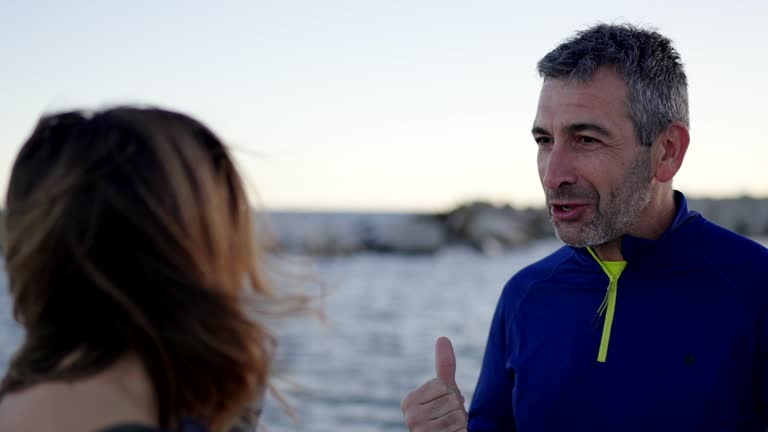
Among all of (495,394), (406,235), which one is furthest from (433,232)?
(495,394)

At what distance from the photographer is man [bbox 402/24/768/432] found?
7.16ft

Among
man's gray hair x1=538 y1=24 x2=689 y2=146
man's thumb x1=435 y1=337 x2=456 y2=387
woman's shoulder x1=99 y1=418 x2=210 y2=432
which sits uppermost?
man's gray hair x1=538 y1=24 x2=689 y2=146

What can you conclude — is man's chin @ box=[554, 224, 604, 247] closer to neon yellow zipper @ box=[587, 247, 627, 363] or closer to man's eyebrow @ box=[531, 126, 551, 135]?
neon yellow zipper @ box=[587, 247, 627, 363]

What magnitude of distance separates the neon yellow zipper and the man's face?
0.09m

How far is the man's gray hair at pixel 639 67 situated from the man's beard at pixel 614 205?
10 centimetres

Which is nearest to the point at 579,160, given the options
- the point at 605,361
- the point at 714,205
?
the point at 605,361

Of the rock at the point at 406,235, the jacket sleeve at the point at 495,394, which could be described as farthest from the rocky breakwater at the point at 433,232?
the jacket sleeve at the point at 495,394

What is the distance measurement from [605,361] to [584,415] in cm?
16

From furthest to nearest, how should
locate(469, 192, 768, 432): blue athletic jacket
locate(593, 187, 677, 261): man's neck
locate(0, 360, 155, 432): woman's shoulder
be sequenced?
locate(593, 187, 677, 261): man's neck, locate(469, 192, 768, 432): blue athletic jacket, locate(0, 360, 155, 432): woman's shoulder

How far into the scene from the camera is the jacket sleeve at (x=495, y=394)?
8.52 feet

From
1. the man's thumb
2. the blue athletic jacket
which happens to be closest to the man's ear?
the blue athletic jacket

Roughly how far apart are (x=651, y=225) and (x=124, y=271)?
1.68 m

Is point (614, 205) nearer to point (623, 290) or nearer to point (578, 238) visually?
point (578, 238)

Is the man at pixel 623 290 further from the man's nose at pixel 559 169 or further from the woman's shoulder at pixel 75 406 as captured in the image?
the woman's shoulder at pixel 75 406
